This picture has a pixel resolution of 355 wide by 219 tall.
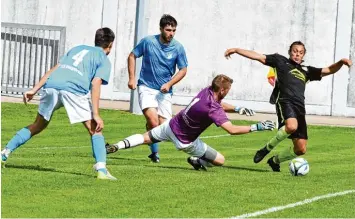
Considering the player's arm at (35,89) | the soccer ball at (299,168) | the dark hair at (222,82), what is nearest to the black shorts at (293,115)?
the soccer ball at (299,168)

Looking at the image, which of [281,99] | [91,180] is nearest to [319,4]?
[281,99]

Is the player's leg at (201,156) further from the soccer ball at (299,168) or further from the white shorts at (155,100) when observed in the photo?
the white shorts at (155,100)

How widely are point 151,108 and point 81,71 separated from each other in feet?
11.4

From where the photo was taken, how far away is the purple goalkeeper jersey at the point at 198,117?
14.6m

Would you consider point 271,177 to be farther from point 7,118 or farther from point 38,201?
point 7,118

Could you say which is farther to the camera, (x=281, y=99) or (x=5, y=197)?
(x=281, y=99)

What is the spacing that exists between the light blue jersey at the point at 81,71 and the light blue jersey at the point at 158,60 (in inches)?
138

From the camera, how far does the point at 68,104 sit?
44.6ft

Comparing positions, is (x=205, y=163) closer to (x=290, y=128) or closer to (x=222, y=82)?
(x=290, y=128)

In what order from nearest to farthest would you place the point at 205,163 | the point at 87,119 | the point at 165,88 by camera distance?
the point at 87,119 < the point at 205,163 < the point at 165,88

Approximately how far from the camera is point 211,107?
576 inches

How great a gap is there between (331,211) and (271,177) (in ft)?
11.0

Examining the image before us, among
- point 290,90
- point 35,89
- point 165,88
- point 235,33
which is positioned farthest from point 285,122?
point 235,33

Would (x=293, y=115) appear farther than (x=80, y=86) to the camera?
Yes
